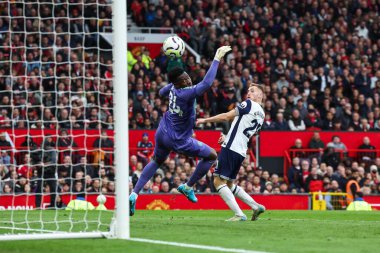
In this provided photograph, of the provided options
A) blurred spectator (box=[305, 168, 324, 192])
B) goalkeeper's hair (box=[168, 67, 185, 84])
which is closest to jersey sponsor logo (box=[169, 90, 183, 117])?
goalkeeper's hair (box=[168, 67, 185, 84])

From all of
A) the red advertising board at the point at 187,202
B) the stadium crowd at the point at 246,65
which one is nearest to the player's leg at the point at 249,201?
the stadium crowd at the point at 246,65

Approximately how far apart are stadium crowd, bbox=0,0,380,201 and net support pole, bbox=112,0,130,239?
11961 millimetres

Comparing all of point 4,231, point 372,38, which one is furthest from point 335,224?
point 372,38

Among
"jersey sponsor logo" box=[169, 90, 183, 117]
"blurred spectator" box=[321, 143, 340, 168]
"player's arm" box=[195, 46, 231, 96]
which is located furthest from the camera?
"blurred spectator" box=[321, 143, 340, 168]

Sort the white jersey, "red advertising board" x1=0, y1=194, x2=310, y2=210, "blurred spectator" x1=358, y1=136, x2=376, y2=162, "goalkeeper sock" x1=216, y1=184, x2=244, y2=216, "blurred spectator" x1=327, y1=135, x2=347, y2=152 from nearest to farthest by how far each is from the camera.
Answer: "goalkeeper sock" x1=216, y1=184, x2=244, y2=216 < the white jersey < "red advertising board" x1=0, y1=194, x2=310, y2=210 < "blurred spectator" x1=327, y1=135, x2=347, y2=152 < "blurred spectator" x1=358, y1=136, x2=376, y2=162

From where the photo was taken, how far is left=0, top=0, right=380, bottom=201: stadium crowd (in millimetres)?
25469

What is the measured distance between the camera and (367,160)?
29.6 m

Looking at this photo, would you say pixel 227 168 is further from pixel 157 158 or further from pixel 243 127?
pixel 157 158

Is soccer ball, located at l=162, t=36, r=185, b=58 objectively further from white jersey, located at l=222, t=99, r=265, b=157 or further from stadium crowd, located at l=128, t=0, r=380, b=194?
stadium crowd, located at l=128, t=0, r=380, b=194

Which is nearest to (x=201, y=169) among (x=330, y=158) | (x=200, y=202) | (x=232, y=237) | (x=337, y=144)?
(x=232, y=237)

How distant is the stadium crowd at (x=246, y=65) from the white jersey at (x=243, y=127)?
336 inches

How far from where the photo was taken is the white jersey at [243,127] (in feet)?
49.5

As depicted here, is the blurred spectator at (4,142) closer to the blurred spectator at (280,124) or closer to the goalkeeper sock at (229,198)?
the blurred spectator at (280,124)

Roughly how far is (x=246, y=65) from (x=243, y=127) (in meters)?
17.1
